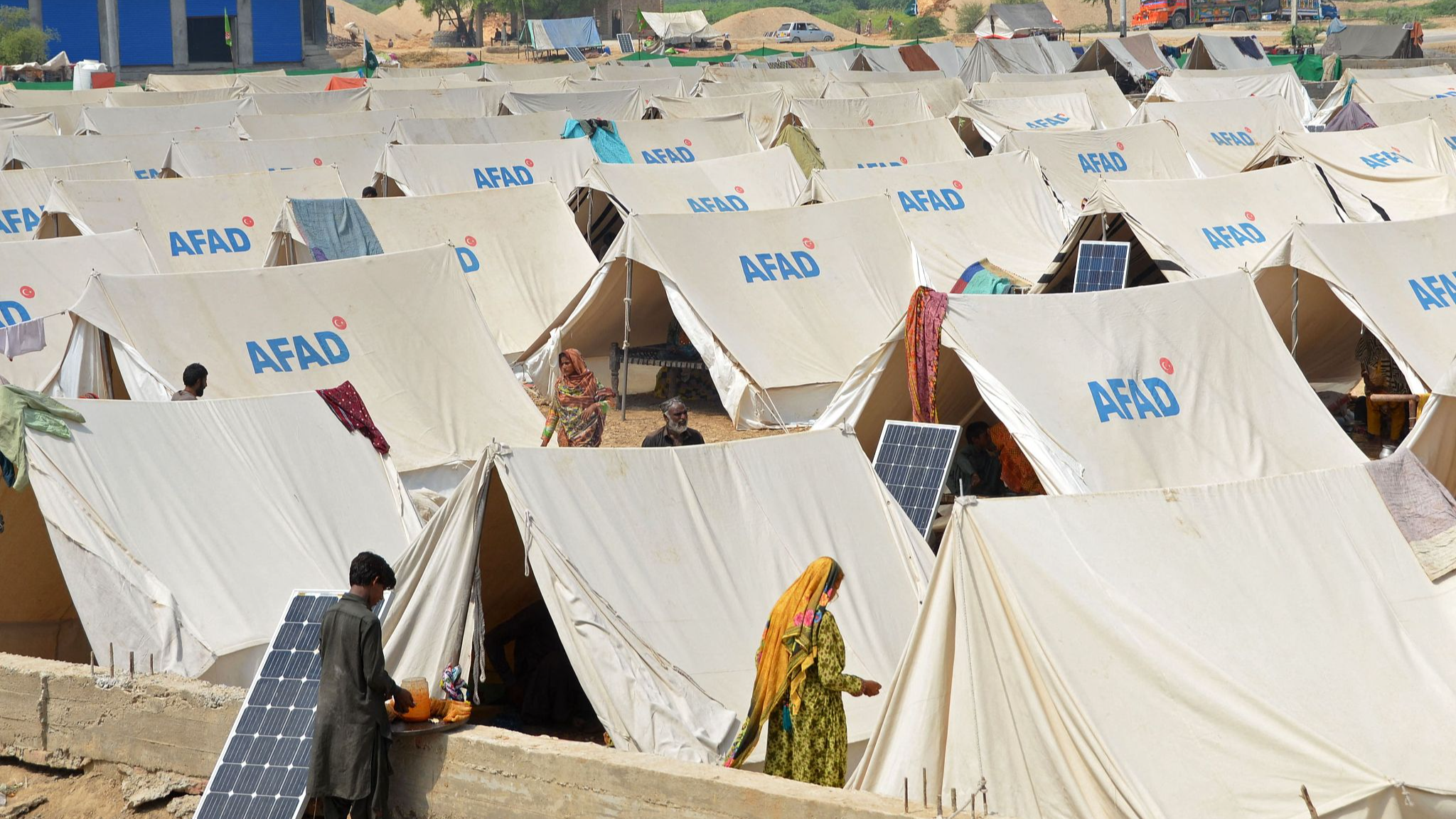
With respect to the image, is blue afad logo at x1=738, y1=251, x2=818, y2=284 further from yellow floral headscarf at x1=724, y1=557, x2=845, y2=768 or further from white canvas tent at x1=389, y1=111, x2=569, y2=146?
white canvas tent at x1=389, y1=111, x2=569, y2=146

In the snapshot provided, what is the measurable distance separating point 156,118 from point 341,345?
16.8 m

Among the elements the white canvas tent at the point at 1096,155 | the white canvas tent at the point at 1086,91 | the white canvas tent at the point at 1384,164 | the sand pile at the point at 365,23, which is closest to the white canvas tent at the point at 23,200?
the white canvas tent at the point at 1096,155

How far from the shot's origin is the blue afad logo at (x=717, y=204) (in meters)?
17.3

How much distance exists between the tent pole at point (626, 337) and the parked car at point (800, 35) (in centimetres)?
5129

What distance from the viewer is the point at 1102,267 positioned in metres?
14.1

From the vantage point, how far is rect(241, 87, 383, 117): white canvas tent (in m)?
29.1

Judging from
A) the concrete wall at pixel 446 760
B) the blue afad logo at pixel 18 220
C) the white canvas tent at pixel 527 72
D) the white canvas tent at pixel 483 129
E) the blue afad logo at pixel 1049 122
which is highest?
the white canvas tent at pixel 527 72

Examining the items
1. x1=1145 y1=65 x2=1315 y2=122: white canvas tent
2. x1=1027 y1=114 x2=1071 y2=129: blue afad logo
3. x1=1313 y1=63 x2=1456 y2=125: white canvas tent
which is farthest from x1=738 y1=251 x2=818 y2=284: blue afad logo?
x1=1145 y1=65 x2=1315 y2=122: white canvas tent

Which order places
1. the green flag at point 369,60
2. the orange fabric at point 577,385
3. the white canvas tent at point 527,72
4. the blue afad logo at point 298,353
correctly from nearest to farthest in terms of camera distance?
1. the orange fabric at point 577,385
2. the blue afad logo at point 298,353
3. the white canvas tent at point 527,72
4. the green flag at point 369,60

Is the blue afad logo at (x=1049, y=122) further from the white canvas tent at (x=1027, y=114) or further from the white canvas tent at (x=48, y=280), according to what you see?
the white canvas tent at (x=48, y=280)

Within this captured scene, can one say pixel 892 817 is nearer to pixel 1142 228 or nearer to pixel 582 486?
pixel 582 486

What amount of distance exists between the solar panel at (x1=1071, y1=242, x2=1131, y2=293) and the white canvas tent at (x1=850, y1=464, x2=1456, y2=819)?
→ 744cm

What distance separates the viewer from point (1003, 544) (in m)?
6.18

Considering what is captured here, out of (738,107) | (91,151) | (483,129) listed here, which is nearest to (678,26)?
(738,107)
